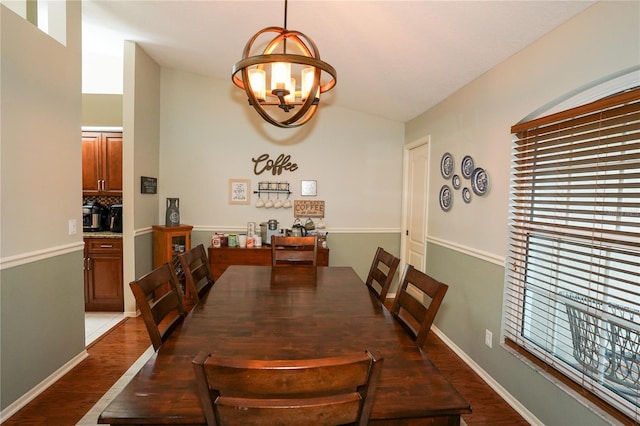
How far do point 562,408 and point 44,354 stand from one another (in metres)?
3.31

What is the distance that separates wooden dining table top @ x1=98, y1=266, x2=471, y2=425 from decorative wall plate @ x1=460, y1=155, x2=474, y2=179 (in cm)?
144

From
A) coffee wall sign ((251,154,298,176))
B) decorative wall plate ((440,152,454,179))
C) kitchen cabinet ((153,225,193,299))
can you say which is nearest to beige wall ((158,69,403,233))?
coffee wall sign ((251,154,298,176))

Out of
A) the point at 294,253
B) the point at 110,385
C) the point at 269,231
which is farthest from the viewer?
the point at 269,231

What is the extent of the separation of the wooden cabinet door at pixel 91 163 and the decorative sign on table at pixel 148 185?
0.60m

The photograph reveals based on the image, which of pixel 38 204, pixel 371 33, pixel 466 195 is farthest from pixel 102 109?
pixel 466 195

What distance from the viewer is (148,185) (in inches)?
158

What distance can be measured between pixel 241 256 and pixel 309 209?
108cm

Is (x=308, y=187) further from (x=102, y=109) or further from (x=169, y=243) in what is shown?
(x=102, y=109)

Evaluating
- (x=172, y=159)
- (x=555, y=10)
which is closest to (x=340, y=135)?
(x=172, y=159)

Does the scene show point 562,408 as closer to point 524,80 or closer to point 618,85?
point 618,85

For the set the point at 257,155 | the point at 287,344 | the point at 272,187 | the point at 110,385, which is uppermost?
the point at 257,155

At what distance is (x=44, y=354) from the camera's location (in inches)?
92.8

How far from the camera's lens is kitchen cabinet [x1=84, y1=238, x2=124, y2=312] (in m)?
3.77

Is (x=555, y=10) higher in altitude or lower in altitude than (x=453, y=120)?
higher
